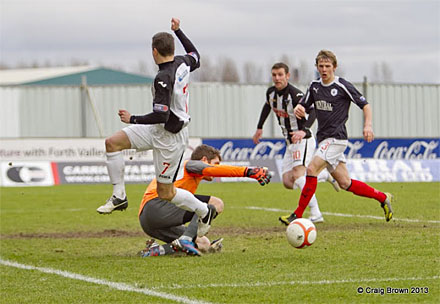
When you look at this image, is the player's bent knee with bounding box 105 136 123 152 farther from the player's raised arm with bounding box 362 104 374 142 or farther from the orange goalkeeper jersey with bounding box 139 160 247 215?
the player's raised arm with bounding box 362 104 374 142

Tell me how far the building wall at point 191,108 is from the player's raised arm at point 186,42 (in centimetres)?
2356

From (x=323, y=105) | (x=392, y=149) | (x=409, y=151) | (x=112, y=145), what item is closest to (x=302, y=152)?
(x=323, y=105)

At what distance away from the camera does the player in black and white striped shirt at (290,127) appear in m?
12.8

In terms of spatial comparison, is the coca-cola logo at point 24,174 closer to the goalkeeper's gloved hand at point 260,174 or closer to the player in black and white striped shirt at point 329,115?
the player in black and white striped shirt at point 329,115

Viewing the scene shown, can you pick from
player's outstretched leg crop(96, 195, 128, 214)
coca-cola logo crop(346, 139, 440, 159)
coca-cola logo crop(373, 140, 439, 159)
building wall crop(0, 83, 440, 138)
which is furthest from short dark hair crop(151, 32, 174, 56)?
building wall crop(0, 83, 440, 138)

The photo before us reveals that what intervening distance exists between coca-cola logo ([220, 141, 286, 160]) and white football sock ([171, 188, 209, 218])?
1610 cm

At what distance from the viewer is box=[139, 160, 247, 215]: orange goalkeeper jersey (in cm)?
906

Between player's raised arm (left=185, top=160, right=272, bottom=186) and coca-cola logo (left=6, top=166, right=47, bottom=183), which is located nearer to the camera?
player's raised arm (left=185, top=160, right=272, bottom=186)

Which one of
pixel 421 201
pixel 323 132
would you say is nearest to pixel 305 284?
pixel 323 132

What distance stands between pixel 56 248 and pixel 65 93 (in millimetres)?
23643

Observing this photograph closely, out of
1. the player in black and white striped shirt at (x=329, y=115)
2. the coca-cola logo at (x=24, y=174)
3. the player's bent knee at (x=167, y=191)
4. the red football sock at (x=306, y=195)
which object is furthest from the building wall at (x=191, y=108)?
the player's bent knee at (x=167, y=191)

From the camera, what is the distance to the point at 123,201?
964cm

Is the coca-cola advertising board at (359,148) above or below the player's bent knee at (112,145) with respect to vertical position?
below

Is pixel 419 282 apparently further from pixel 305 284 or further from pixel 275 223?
pixel 275 223
